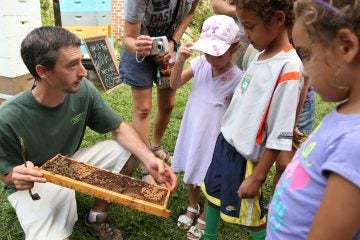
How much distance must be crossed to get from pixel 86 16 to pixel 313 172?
6256mm

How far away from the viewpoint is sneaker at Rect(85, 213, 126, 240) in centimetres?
276

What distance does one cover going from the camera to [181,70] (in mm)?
2590

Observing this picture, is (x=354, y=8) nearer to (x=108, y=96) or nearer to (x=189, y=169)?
(x=189, y=169)

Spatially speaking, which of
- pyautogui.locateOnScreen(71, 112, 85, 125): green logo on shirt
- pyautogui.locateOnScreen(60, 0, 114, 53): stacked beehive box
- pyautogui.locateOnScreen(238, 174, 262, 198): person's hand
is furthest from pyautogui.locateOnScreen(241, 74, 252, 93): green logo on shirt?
pyautogui.locateOnScreen(60, 0, 114, 53): stacked beehive box

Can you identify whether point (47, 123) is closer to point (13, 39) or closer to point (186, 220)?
point (186, 220)

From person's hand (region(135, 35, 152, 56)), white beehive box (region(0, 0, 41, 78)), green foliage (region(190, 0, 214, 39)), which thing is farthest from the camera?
green foliage (region(190, 0, 214, 39))

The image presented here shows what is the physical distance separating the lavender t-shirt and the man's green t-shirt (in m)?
1.79

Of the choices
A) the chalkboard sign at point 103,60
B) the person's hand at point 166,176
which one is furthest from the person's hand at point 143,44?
the chalkboard sign at point 103,60

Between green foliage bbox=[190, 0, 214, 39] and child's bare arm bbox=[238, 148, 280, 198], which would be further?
green foliage bbox=[190, 0, 214, 39]

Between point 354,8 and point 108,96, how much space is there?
206 inches

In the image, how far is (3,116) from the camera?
2.42 metres

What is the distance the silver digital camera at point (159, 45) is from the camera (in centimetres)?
291

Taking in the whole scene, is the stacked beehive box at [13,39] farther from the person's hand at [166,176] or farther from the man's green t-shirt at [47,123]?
the person's hand at [166,176]

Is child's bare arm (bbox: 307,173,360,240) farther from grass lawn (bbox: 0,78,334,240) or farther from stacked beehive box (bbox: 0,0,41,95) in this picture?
stacked beehive box (bbox: 0,0,41,95)
